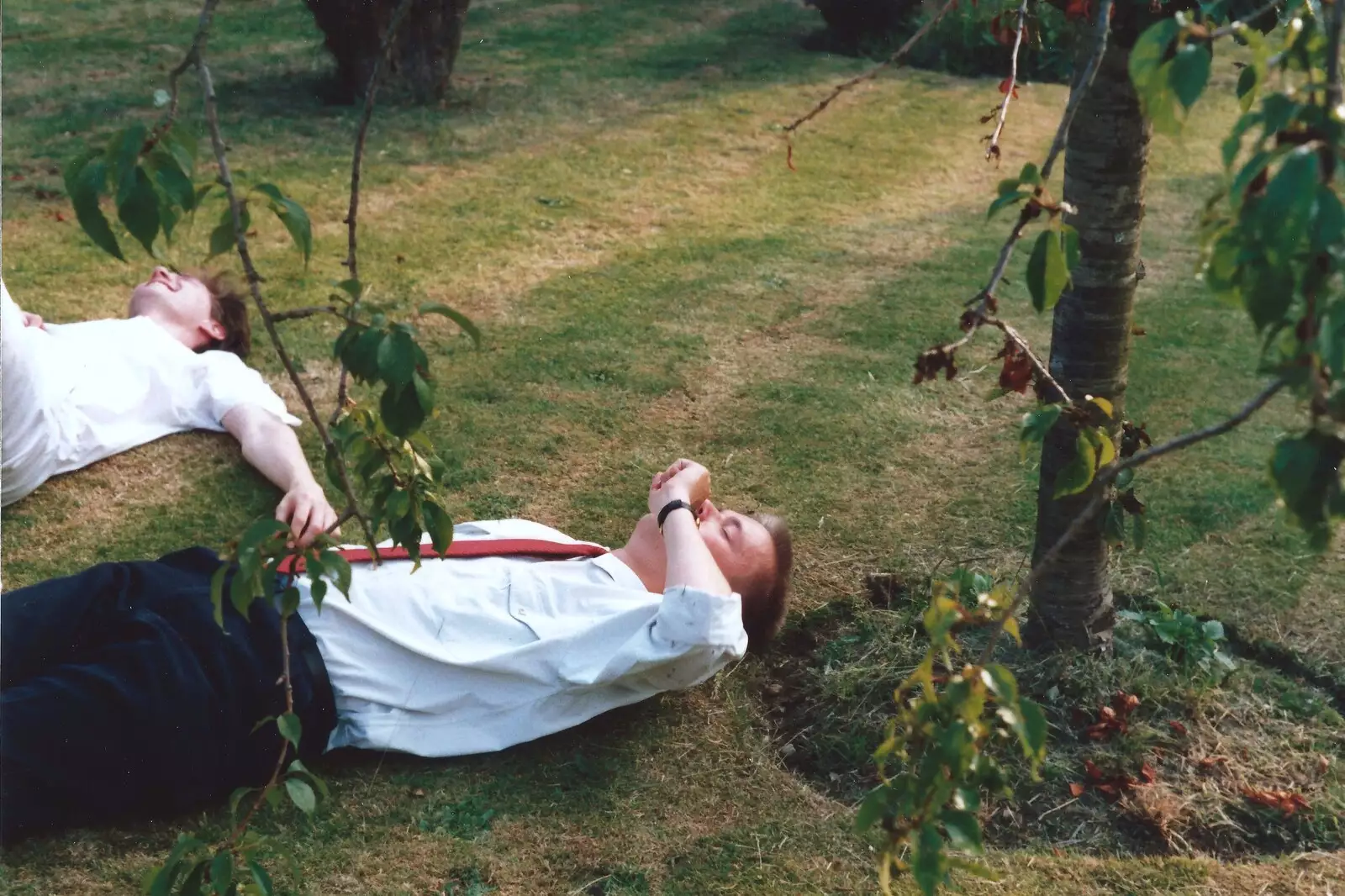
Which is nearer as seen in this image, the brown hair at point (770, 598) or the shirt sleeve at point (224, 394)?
the brown hair at point (770, 598)

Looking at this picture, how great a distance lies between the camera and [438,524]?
1.93 metres

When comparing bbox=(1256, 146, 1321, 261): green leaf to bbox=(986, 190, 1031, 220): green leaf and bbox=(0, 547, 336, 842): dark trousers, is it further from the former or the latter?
bbox=(0, 547, 336, 842): dark trousers

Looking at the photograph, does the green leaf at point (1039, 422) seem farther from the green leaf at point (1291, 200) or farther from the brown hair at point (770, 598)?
the brown hair at point (770, 598)

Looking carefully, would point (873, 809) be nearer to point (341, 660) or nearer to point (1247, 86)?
point (1247, 86)

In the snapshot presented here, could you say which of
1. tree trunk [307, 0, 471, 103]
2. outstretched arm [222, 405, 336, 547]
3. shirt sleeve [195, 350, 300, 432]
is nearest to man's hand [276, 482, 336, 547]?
outstretched arm [222, 405, 336, 547]

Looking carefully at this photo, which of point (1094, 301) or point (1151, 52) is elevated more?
point (1151, 52)

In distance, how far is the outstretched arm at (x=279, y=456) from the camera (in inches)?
140

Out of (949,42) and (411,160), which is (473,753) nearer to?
(411,160)

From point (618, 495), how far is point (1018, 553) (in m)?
1.26

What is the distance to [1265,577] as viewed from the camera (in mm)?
3613

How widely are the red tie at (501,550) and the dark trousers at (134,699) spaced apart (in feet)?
0.94

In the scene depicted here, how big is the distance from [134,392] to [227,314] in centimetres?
56

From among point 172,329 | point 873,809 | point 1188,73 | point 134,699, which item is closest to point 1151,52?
point 1188,73

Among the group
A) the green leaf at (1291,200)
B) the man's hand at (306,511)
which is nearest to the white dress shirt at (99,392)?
the man's hand at (306,511)
